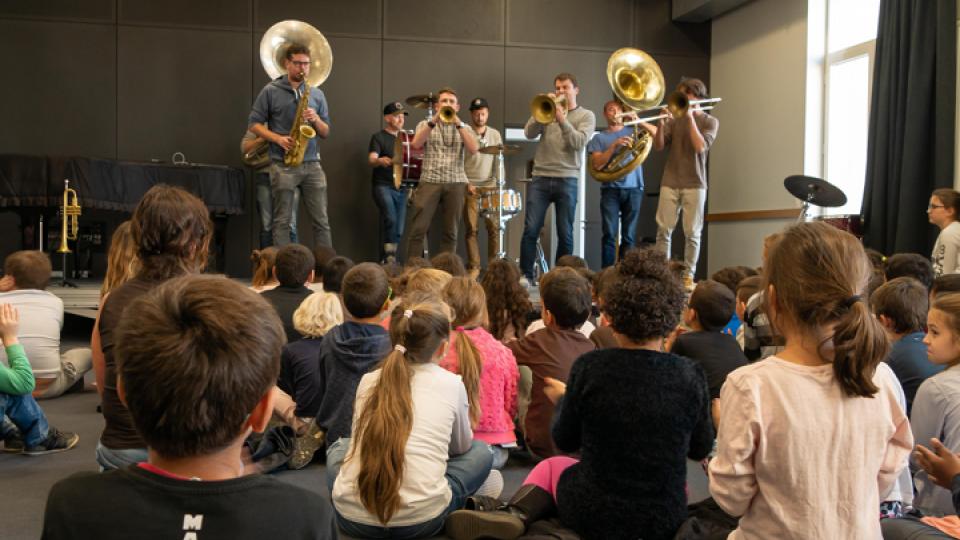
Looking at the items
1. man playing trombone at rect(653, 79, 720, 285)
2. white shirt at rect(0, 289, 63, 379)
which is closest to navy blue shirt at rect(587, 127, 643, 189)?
man playing trombone at rect(653, 79, 720, 285)

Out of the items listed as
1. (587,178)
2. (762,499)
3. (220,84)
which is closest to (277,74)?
(220,84)

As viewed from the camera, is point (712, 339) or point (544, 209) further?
point (544, 209)

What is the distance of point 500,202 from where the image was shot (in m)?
→ 7.81

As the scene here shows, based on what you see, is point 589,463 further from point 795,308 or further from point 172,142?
point 172,142

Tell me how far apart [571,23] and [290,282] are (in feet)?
20.7

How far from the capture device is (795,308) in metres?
1.69

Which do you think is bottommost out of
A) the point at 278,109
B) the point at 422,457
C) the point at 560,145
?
the point at 422,457

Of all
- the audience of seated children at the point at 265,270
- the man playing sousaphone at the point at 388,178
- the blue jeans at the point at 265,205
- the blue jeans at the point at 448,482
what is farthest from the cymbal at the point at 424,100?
the blue jeans at the point at 448,482

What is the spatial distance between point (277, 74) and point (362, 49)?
4.35ft

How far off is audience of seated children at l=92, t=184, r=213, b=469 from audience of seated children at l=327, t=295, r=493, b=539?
0.65 m

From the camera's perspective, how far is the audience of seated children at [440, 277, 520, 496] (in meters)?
3.24

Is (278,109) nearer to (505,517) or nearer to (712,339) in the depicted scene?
(712,339)

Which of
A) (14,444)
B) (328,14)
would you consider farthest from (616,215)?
(14,444)

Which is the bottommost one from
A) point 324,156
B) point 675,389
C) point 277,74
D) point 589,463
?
point 589,463
